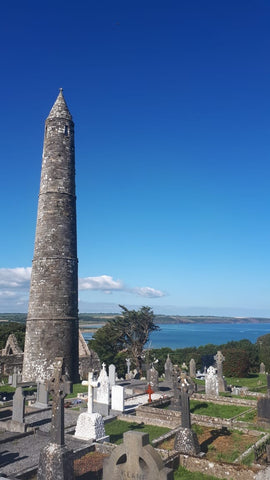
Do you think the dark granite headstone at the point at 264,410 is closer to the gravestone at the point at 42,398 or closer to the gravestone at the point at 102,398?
the gravestone at the point at 102,398

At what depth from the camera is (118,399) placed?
15.6 meters

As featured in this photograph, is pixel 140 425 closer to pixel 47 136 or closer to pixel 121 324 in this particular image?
pixel 47 136

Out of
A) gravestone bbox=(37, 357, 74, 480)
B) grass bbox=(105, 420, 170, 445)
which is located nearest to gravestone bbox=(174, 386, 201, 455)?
grass bbox=(105, 420, 170, 445)

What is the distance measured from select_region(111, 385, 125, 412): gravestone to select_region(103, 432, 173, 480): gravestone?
9.10 m

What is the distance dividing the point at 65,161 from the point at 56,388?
17.6m

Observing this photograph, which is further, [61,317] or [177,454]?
[61,317]

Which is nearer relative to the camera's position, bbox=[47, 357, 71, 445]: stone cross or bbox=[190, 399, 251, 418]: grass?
bbox=[47, 357, 71, 445]: stone cross

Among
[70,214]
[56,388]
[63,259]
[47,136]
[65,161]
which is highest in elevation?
[47,136]

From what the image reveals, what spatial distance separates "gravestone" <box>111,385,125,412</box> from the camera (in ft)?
51.0

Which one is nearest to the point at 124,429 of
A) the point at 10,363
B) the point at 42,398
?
the point at 42,398

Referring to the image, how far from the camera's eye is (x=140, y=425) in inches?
537

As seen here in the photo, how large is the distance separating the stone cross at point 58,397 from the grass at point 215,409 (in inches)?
330

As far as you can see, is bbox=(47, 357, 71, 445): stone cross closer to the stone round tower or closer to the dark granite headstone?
the dark granite headstone

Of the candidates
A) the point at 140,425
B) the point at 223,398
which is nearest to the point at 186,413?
the point at 140,425
